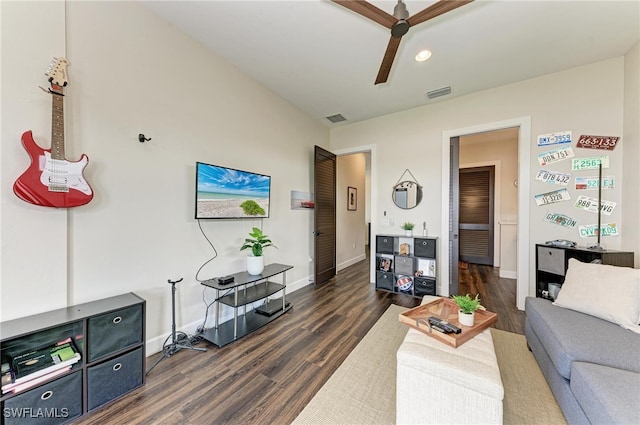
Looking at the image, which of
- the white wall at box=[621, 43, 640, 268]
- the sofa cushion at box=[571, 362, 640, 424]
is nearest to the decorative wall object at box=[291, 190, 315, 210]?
the sofa cushion at box=[571, 362, 640, 424]

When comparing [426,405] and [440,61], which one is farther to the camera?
[440,61]

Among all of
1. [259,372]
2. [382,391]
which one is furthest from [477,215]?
[259,372]

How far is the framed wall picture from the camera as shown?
5445mm

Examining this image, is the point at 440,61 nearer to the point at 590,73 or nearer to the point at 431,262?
the point at 590,73

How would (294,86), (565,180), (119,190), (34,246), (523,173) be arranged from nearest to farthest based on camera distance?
(34,246) < (119,190) < (565,180) < (523,173) < (294,86)

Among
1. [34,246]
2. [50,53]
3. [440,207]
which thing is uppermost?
[50,53]

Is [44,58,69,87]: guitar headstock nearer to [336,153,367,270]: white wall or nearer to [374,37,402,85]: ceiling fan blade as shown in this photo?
[374,37,402,85]: ceiling fan blade

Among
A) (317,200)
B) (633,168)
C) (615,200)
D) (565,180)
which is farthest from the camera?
(317,200)

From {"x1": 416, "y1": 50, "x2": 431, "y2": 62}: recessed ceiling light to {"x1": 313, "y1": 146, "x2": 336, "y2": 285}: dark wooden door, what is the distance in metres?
1.89

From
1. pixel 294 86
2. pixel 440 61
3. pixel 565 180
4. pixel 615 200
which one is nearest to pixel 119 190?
pixel 294 86

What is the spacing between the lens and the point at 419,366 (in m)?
1.22

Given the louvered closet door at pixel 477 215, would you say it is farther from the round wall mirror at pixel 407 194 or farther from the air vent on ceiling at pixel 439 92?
the air vent on ceiling at pixel 439 92

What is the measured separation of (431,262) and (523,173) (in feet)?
5.47

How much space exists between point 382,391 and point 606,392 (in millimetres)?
1121
